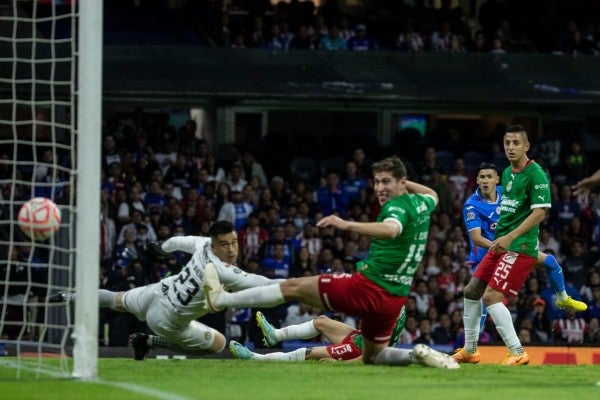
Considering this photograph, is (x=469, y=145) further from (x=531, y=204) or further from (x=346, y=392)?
(x=346, y=392)

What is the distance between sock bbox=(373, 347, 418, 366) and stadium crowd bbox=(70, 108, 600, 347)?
7.61 meters

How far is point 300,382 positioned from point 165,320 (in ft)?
8.59

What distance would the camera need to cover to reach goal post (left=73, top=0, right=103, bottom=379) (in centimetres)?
1061

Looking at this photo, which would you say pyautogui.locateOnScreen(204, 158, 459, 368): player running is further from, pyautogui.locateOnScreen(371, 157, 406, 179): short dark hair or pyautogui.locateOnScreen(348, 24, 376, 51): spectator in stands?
pyautogui.locateOnScreen(348, 24, 376, 51): spectator in stands

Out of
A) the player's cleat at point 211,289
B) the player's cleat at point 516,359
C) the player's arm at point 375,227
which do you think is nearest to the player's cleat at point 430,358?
the player's arm at point 375,227

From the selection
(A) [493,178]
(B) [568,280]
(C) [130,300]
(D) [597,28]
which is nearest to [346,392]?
(C) [130,300]

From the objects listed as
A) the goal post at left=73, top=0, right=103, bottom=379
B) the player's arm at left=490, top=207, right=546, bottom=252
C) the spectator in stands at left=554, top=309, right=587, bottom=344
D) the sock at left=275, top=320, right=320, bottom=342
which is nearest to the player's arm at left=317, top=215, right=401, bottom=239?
the goal post at left=73, top=0, right=103, bottom=379

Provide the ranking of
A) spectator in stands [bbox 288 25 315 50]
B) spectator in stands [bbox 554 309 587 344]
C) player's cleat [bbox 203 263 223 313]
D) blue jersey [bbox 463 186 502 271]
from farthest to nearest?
spectator in stands [bbox 288 25 315 50], spectator in stands [bbox 554 309 587 344], blue jersey [bbox 463 186 502 271], player's cleat [bbox 203 263 223 313]

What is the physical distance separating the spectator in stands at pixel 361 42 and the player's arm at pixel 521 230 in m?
13.0

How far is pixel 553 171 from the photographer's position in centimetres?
2611

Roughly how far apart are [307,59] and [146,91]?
127 inches

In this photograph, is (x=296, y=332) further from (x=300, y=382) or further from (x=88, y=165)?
(x=88, y=165)

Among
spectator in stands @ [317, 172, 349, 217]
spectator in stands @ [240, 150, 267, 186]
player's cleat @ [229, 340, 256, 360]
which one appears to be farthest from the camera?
spectator in stands @ [240, 150, 267, 186]

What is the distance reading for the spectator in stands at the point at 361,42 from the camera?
2617 centimetres
